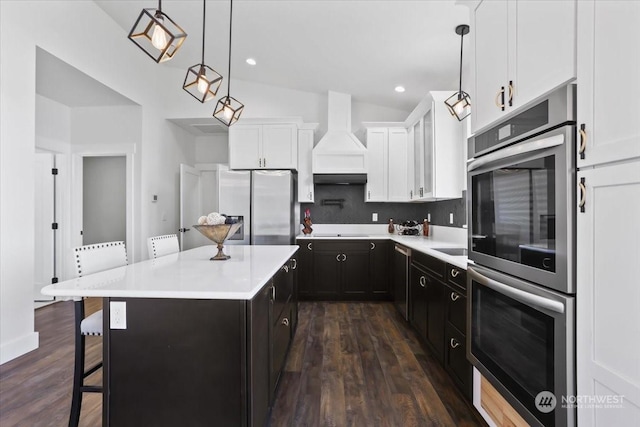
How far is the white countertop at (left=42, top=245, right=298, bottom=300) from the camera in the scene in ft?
4.31

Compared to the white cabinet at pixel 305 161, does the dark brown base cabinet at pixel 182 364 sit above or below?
below

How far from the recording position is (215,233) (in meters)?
2.04

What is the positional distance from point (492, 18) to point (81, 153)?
205 inches

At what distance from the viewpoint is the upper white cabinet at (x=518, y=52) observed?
41.8 inches

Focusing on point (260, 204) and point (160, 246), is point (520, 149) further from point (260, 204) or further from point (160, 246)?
point (260, 204)

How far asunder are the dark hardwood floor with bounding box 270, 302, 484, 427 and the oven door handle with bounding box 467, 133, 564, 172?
4.88 feet

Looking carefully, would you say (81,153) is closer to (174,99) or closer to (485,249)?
(174,99)

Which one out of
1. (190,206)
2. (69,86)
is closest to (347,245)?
(190,206)
